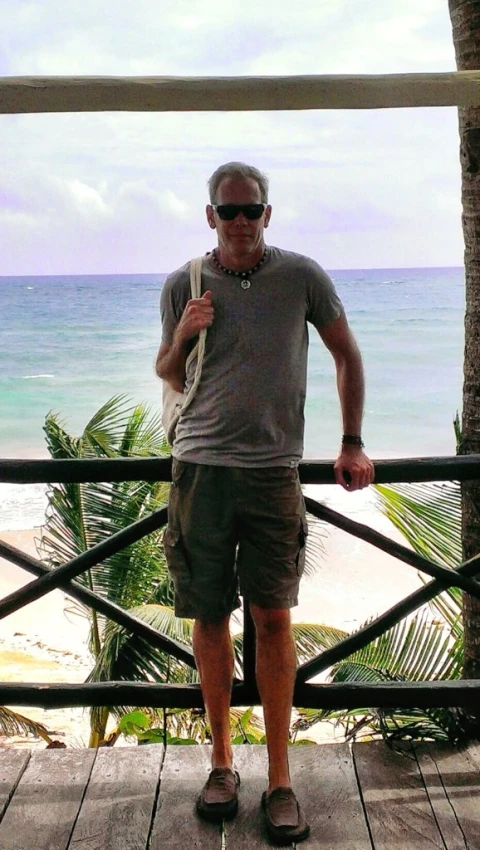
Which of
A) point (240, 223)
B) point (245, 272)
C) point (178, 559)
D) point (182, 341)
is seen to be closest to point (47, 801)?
point (178, 559)

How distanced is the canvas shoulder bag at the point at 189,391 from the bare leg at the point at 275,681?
542mm

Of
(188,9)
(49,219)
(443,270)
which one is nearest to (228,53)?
(188,9)

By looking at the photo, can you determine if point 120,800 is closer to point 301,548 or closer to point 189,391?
point 301,548

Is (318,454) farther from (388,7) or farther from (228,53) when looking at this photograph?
(228,53)

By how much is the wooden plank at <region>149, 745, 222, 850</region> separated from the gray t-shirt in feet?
3.05

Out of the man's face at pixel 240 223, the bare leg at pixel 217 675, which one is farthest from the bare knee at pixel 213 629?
the man's face at pixel 240 223

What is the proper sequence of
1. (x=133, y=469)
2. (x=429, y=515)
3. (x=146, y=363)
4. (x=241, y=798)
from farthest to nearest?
(x=146, y=363) < (x=429, y=515) < (x=133, y=469) < (x=241, y=798)

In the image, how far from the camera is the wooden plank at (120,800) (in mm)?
2102

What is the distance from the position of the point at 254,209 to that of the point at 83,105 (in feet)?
1.64

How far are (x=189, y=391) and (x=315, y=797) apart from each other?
3.77 ft

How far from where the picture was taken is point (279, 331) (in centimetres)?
212

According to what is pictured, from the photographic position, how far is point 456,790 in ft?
7.51

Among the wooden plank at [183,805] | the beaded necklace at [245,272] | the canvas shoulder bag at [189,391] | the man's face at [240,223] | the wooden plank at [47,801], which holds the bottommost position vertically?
the wooden plank at [183,805]

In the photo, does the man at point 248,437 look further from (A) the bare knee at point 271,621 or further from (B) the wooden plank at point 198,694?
(B) the wooden plank at point 198,694
